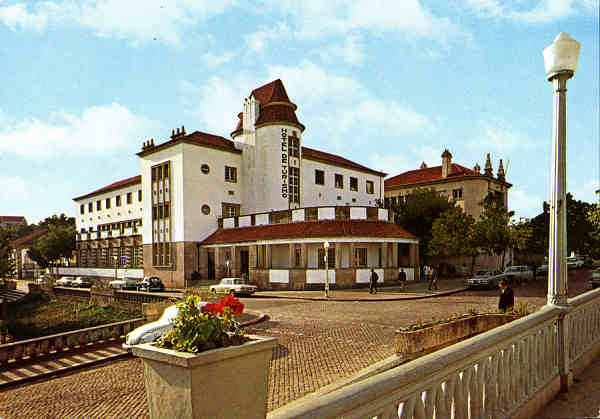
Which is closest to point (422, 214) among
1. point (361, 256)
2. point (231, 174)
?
point (361, 256)

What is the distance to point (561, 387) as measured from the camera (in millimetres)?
5715

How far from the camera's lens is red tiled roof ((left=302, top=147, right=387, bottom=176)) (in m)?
46.7

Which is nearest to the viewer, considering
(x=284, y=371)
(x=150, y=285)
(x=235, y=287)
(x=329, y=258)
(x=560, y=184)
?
(x=560, y=184)

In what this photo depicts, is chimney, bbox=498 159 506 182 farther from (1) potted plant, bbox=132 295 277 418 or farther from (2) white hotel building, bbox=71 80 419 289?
(1) potted plant, bbox=132 295 277 418

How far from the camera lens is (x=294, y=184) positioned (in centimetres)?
4294

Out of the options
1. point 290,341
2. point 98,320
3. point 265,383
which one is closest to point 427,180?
point 98,320

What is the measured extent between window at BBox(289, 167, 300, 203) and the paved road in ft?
83.7

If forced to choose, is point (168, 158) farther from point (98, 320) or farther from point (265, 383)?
point (265, 383)

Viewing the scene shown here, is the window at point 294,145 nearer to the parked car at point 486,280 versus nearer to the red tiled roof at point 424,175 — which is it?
the parked car at point 486,280

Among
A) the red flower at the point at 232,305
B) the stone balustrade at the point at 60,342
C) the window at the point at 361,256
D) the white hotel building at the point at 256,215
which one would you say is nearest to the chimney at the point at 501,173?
the white hotel building at the point at 256,215

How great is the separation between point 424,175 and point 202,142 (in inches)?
1382

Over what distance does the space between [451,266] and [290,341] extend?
39.1 m

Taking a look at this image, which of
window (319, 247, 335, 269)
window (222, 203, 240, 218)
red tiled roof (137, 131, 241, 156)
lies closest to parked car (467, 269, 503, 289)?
window (319, 247, 335, 269)

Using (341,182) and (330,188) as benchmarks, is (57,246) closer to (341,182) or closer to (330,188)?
(330,188)
